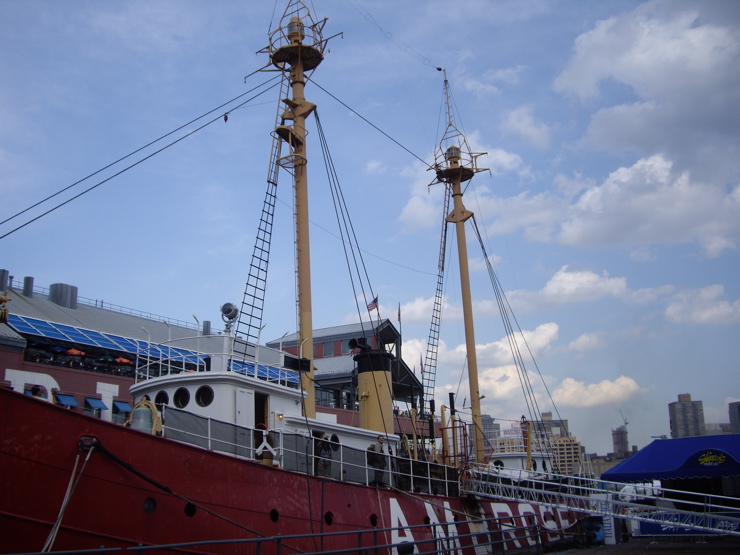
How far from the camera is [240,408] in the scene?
606 inches

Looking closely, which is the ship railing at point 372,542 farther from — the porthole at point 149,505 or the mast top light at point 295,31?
the mast top light at point 295,31

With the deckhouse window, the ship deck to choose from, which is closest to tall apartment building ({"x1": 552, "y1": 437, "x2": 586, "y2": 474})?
the ship deck

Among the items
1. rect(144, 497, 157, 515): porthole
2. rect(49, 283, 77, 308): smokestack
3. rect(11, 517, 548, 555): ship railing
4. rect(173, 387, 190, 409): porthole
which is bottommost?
rect(11, 517, 548, 555): ship railing

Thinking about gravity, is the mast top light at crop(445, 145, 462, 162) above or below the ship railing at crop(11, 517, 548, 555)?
above

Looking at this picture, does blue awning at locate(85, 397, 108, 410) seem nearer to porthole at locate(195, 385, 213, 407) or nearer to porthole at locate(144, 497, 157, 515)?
porthole at locate(195, 385, 213, 407)

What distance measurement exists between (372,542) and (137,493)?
22.7 feet

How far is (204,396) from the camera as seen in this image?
15.6 meters

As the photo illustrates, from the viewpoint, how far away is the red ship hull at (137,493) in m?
10.4

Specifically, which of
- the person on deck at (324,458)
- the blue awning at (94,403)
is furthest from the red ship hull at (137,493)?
the blue awning at (94,403)

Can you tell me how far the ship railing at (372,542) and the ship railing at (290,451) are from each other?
1.30m

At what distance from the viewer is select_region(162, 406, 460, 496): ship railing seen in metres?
13.3

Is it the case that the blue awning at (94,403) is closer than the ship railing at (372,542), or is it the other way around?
the ship railing at (372,542)

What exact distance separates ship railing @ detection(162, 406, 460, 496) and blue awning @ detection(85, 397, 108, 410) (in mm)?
19336

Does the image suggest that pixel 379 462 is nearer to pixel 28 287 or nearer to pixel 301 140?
pixel 301 140
